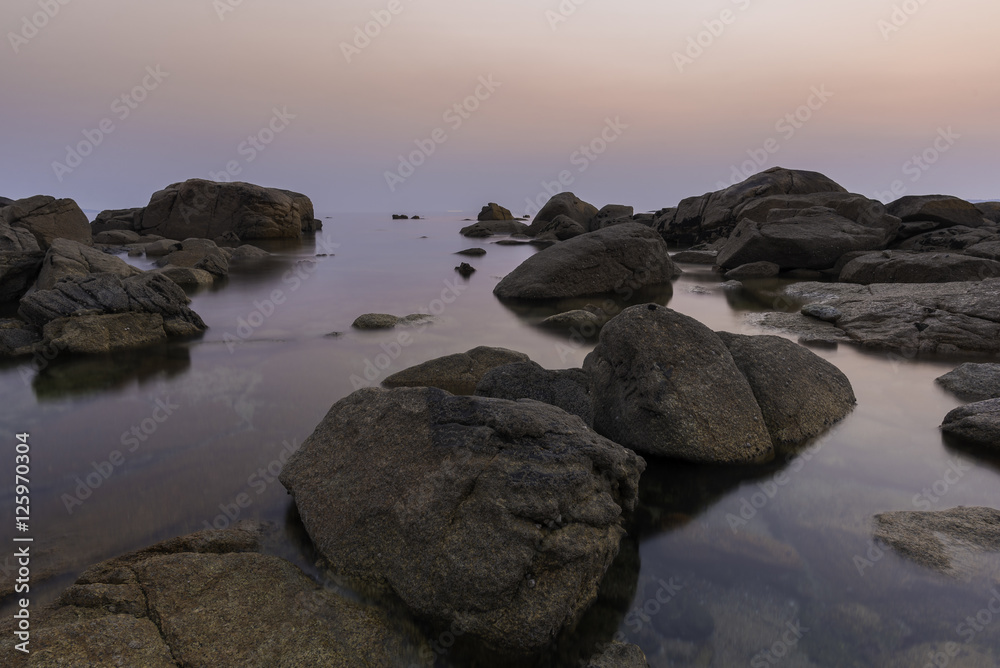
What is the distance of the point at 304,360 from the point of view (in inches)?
310

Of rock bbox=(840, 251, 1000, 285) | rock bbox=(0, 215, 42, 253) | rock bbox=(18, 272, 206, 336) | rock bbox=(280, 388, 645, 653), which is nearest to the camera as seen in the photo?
rock bbox=(280, 388, 645, 653)

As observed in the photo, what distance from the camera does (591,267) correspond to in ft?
43.6

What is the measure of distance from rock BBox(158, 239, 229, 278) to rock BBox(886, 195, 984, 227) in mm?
22109

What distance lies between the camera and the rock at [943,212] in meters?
19.6

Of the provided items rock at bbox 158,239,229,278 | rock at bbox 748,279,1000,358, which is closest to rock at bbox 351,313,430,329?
rock at bbox 748,279,1000,358

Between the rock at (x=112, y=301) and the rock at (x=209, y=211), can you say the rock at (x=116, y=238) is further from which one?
the rock at (x=112, y=301)

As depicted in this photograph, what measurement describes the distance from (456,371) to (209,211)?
2757cm

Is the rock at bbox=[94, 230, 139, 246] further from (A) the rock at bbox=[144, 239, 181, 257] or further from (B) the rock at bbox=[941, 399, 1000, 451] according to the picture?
(B) the rock at bbox=[941, 399, 1000, 451]

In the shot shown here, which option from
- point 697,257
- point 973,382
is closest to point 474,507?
point 973,382

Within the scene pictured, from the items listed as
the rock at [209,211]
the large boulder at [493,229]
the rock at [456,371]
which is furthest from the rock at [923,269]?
the rock at [209,211]

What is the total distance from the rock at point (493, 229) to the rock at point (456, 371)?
3040 cm

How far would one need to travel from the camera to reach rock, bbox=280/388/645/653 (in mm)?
2842

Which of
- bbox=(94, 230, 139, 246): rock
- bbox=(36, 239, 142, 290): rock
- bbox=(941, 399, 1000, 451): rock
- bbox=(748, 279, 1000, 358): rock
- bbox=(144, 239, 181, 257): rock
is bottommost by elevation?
bbox=(941, 399, 1000, 451): rock

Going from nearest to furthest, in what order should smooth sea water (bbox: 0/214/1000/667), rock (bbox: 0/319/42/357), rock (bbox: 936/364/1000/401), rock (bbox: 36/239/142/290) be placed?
smooth sea water (bbox: 0/214/1000/667) → rock (bbox: 936/364/1000/401) → rock (bbox: 0/319/42/357) → rock (bbox: 36/239/142/290)
